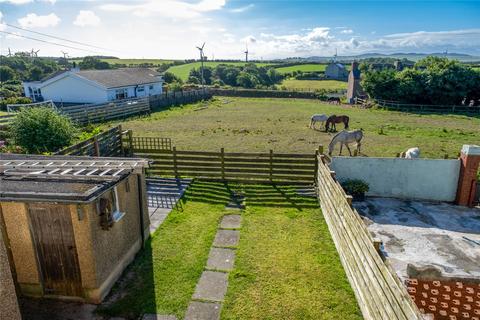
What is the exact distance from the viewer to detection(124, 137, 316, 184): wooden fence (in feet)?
46.9

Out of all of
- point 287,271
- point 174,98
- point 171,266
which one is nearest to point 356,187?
point 287,271

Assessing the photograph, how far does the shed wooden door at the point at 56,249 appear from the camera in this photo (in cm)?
688

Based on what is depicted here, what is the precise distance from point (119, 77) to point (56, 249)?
40702mm

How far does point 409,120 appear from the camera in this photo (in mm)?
34094

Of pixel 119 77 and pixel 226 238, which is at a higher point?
pixel 119 77

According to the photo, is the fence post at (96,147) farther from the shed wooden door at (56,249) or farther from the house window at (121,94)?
the house window at (121,94)

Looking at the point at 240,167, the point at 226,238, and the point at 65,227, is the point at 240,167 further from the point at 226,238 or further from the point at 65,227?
the point at 65,227

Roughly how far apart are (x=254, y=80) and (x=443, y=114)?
4653cm

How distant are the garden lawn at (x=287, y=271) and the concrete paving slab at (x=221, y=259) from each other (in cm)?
19

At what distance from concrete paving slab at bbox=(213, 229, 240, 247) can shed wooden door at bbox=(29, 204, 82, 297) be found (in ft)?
12.9

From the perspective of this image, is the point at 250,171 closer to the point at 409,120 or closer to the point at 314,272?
the point at 314,272

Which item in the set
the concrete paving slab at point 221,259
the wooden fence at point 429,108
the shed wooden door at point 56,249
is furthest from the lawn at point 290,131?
the shed wooden door at point 56,249

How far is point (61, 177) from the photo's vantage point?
25.2 feet

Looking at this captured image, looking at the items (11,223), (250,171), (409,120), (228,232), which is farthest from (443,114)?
(11,223)
